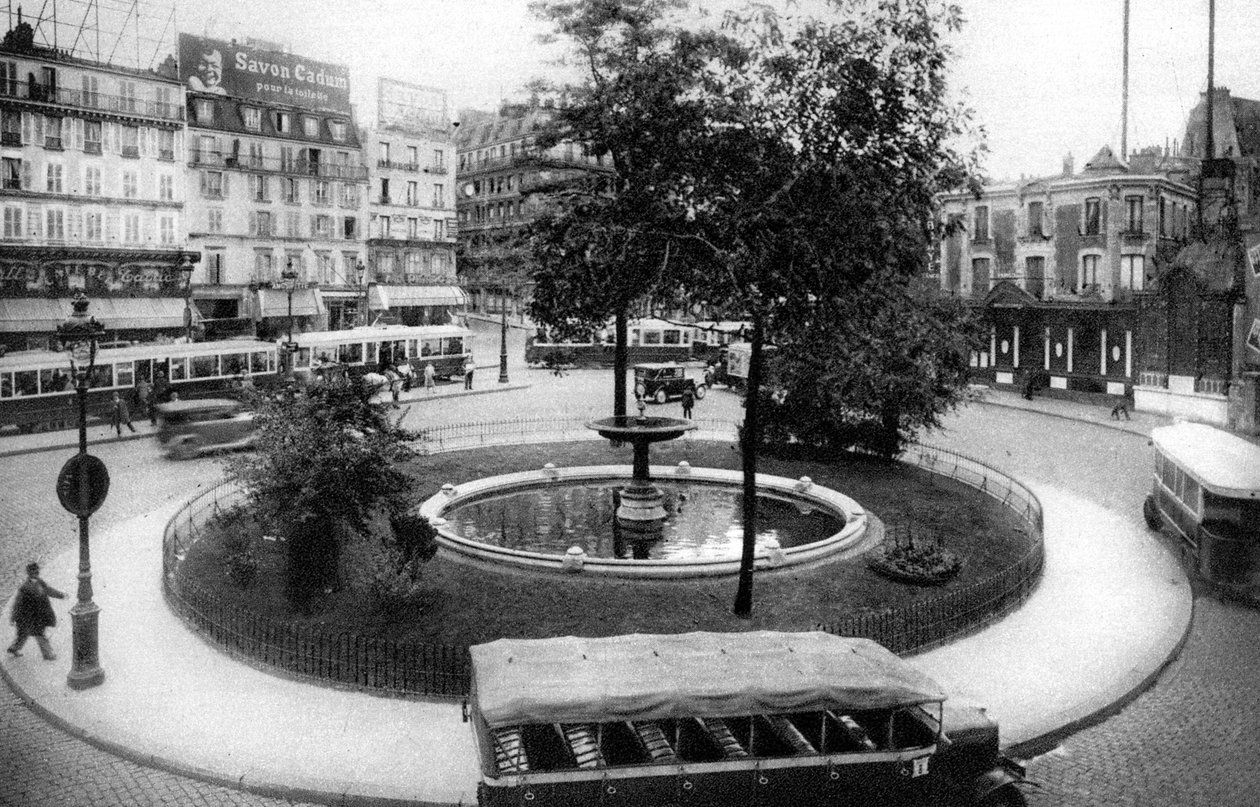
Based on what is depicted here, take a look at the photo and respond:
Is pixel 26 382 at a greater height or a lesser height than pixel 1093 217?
lesser

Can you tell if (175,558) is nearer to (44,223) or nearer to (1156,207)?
(44,223)

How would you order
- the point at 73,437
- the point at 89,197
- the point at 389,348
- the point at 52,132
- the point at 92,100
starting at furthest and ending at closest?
1. the point at 389,348
2. the point at 89,197
3. the point at 92,100
4. the point at 52,132
5. the point at 73,437

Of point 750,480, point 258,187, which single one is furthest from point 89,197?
point 750,480

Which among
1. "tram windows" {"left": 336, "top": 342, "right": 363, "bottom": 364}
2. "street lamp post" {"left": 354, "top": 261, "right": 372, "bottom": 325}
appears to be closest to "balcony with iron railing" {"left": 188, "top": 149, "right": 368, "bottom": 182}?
"street lamp post" {"left": 354, "top": 261, "right": 372, "bottom": 325}

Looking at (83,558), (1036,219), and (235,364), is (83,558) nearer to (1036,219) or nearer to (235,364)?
(235,364)

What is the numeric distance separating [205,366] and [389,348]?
10.3 meters

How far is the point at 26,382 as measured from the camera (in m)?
30.2

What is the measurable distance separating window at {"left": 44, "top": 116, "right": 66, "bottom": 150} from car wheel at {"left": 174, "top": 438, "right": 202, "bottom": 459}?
1140 cm

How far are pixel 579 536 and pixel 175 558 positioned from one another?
745cm

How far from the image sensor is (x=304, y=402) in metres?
15.8

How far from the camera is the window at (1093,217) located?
45625mm

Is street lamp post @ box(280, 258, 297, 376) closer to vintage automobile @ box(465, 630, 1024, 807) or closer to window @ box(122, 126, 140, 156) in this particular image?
window @ box(122, 126, 140, 156)

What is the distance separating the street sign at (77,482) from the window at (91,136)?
25.3 metres

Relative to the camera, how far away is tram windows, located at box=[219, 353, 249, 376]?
37281 millimetres
